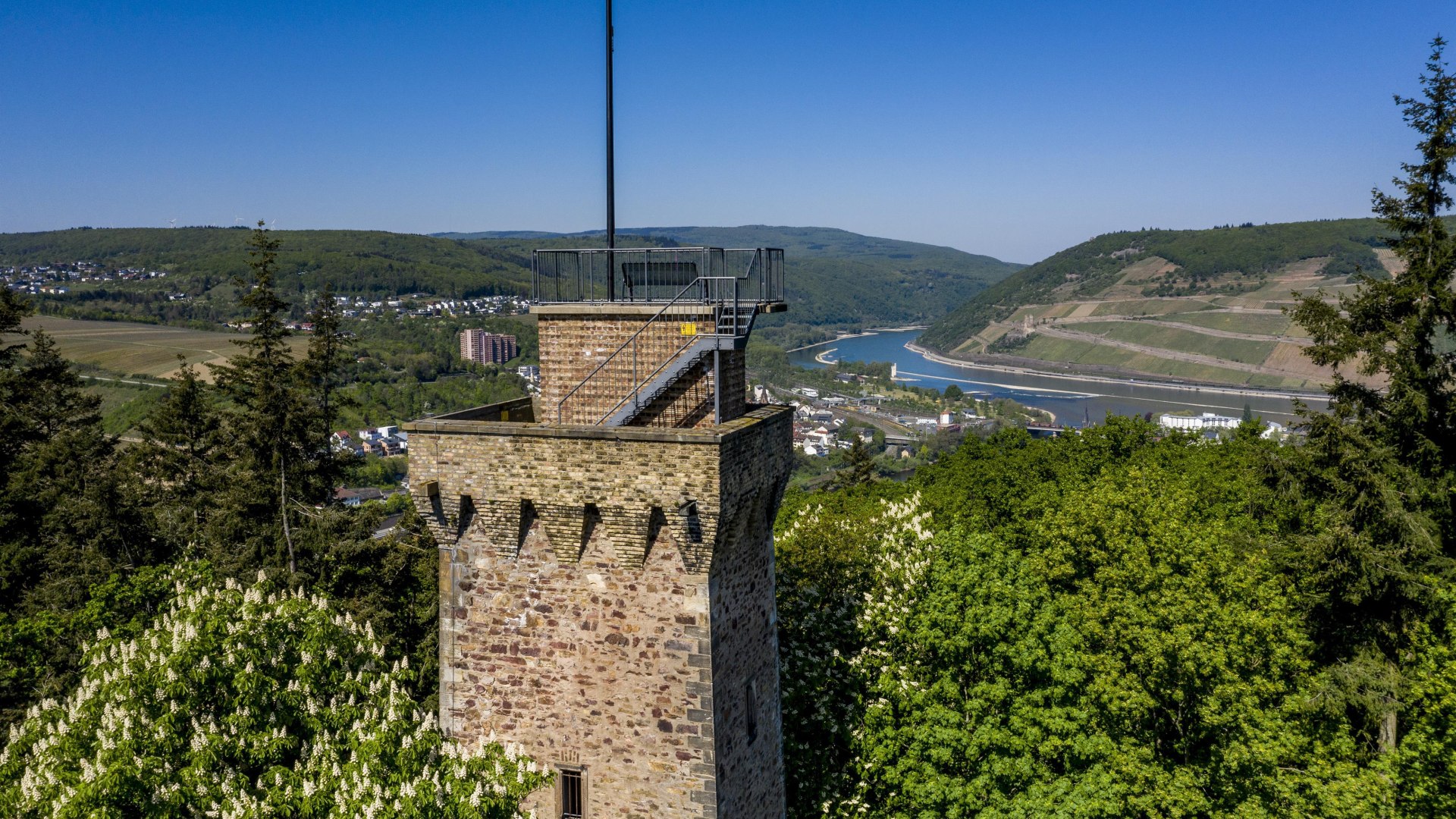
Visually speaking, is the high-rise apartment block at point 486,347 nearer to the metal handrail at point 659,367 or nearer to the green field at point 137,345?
the green field at point 137,345

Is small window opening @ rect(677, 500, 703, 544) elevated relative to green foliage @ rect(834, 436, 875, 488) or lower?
elevated

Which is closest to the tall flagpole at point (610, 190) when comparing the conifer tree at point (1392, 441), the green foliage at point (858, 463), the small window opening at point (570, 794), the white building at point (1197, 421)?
the small window opening at point (570, 794)

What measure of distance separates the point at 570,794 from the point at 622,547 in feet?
12.1

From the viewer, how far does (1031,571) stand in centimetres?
2419

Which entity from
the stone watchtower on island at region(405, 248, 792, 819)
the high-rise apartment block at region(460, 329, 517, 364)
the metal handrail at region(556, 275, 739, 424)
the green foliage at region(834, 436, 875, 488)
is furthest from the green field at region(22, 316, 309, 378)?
the metal handrail at region(556, 275, 739, 424)

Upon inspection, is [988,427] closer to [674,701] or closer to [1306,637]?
[1306,637]

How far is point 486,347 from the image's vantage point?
160 meters

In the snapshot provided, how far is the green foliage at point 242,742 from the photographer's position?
11.5 meters

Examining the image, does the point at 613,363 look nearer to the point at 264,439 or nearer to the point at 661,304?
the point at 661,304

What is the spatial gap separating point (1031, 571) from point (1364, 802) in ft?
27.6

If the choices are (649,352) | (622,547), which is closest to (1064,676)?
(622,547)

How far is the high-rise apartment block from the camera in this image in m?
157

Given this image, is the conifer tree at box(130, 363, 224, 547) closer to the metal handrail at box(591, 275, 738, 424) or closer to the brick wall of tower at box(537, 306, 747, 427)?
the brick wall of tower at box(537, 306, 747, 427)

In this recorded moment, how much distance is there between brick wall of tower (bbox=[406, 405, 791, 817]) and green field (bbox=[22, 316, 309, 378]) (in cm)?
10228
